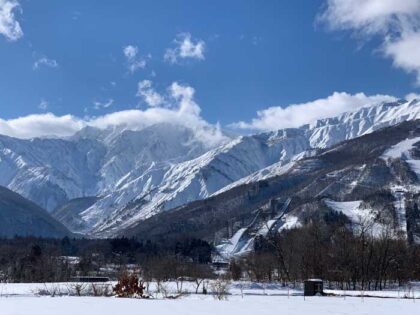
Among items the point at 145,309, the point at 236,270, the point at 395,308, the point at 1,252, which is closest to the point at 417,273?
the point at 236,270

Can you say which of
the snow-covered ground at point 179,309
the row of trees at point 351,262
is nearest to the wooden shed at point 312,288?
the snow-covered ground at point 179,309

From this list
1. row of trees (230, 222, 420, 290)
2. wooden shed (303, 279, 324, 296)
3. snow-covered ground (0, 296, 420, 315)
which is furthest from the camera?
row of trees (230, 222, 420, 290)

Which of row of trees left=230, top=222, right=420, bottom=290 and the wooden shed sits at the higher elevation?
row of trees left=230, top=222, right=420, bottom=290

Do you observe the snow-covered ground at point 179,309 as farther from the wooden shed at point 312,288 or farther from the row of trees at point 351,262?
the row of trees at point 351,262

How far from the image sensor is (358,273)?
8269 cm

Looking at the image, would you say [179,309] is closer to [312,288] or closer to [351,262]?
[312,288]

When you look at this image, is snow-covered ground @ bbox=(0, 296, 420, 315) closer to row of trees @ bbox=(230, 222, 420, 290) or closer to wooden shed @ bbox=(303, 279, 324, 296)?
wooden shed @ bbox=(303, 279, 324, 296)

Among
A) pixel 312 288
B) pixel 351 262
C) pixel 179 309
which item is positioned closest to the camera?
pixel 179 309

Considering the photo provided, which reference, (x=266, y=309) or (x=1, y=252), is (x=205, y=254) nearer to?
(x=1, y=252)

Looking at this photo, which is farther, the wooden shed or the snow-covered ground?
the wooden shed

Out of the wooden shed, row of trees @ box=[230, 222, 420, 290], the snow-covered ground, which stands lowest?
the snow-covered ground

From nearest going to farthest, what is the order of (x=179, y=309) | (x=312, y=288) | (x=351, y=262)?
(x=179, y=309) → (x=312, y=288) → (x=351, y=262)

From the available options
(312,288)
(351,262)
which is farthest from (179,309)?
(351,262)

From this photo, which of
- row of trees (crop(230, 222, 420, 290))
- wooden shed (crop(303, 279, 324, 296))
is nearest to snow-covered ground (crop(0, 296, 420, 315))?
wooden shed (crop(303, 279, 324, 296))
